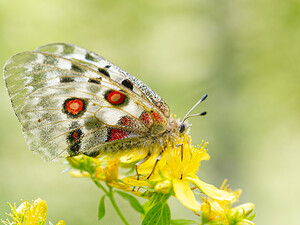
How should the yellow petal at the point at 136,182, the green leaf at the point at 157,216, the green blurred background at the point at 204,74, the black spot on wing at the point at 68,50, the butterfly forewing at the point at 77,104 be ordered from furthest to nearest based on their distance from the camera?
the green blurred background at the point at 204,74 < the black spot on wing at the point at 68,50 < the butterfly forewing at the point at 77,104 < the yellow petal at the point at 136,182 < the green leaf at the point at 157,216

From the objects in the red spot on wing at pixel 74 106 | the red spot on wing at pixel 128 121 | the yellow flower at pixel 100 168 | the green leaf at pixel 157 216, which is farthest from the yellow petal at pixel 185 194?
the red spot on wing at pixel 74 106

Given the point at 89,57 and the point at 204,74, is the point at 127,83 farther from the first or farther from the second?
the point at 204,74

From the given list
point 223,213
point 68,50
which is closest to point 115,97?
point 68,50

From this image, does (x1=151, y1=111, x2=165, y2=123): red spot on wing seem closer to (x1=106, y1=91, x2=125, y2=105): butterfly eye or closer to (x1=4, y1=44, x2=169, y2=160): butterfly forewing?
(x1=4, y1=44, x2=169, y2=160): butterfly forewing

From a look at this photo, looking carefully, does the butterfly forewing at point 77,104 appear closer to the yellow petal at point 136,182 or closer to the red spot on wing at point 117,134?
the red spot on wing at point 117,134

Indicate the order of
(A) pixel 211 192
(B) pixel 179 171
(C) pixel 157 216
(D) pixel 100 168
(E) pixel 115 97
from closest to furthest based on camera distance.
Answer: (C) pixel 157 216
(A) pixel 211 192
(B) pixel 179 171
(D) pixel 100 168
(E) pixel 115 97

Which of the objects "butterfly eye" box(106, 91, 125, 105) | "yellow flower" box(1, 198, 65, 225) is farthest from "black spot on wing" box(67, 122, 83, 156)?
"yellow flower" box(1, 198, 65, 225)

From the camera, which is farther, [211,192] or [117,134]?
[117,134]
